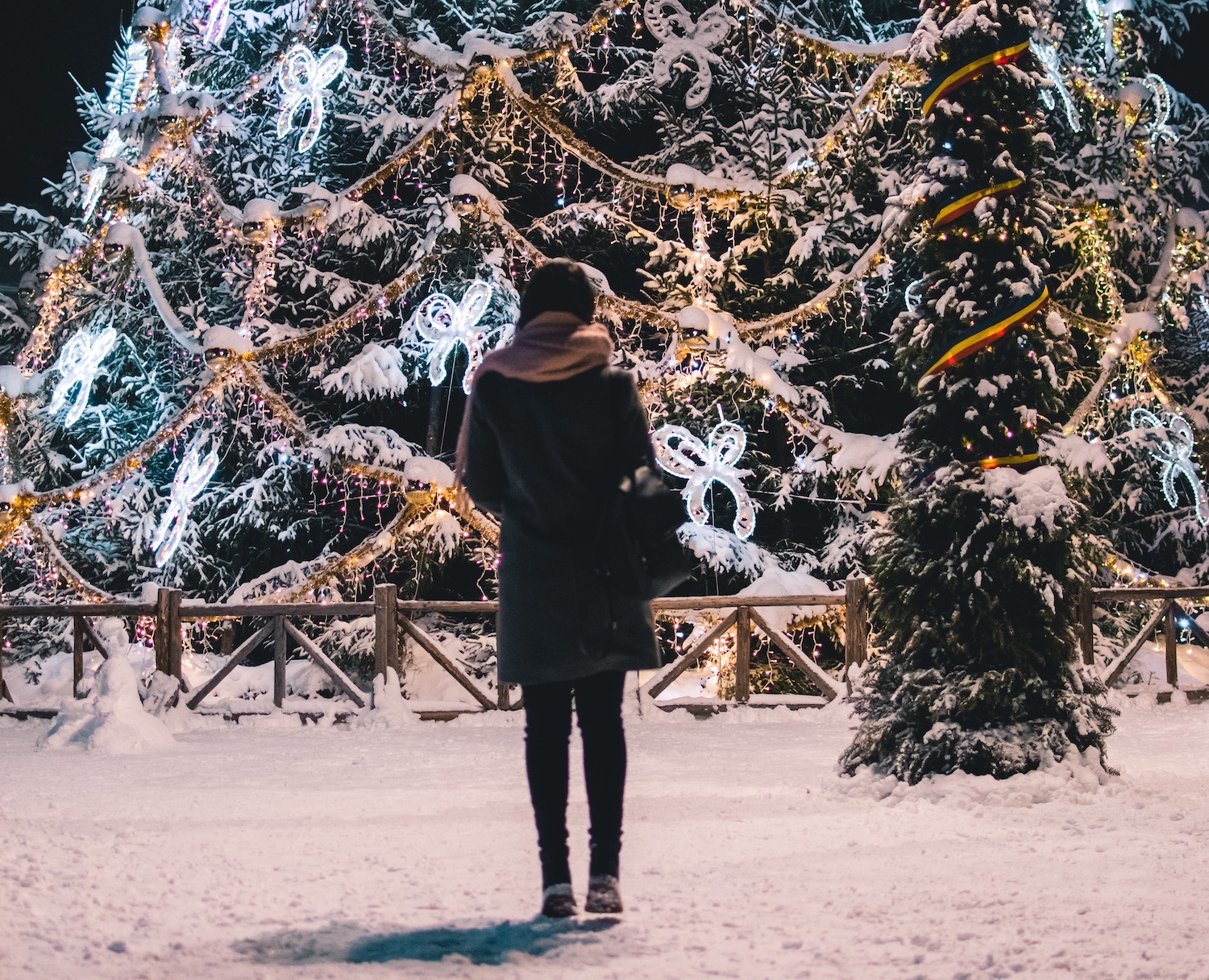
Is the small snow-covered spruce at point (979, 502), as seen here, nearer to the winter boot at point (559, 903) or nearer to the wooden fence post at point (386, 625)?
the winter boot at point (559, 903)

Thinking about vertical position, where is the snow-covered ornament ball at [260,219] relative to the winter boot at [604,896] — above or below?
above

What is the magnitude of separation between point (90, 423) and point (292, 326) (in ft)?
12.7

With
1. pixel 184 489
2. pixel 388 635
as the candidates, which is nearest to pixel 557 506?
pixel 388 635

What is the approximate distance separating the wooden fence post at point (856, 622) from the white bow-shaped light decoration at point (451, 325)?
480cm

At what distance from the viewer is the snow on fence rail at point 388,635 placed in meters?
11.9

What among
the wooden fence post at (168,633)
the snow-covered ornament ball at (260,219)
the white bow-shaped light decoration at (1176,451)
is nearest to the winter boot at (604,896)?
the wooden fence post at (168,633)

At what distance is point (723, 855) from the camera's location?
16.8ft

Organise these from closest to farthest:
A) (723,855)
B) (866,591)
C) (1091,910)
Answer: (1091,910) < (723,855) < (866,591)

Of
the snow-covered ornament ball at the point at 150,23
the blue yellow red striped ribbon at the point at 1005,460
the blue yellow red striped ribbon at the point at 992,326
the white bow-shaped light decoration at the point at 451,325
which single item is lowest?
the blue yellow red striped ribbon at the point at 1005,460

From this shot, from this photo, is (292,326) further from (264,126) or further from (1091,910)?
(1091,910)

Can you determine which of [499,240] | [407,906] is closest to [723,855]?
[407,906]

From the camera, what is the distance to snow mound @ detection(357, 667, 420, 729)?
11250 millimetres

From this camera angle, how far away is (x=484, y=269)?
15938 millimetres

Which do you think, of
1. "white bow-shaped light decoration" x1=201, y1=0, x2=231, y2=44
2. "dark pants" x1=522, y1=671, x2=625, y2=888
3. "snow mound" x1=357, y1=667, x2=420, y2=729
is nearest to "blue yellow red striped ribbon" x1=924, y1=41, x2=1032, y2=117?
"dark pants" x1=522, y1=671, x2=625, y2=888
